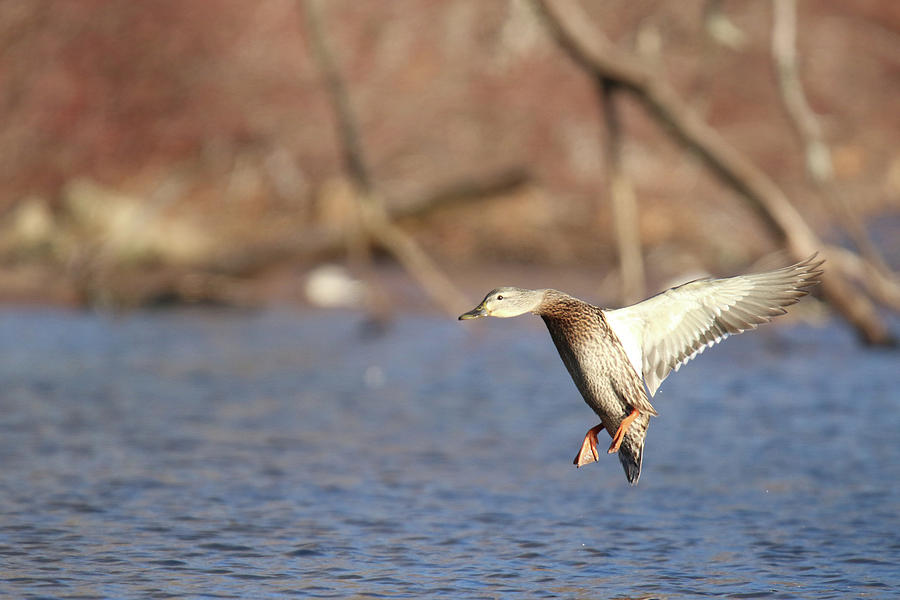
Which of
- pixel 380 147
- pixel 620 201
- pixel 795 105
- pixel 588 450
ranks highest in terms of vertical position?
pixel 380 147

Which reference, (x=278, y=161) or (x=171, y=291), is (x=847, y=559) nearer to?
(x=171, y=291)

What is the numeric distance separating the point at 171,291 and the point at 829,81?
1232 centimetres

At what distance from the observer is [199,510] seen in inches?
238

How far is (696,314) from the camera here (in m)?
5.36

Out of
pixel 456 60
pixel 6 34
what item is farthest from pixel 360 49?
pixel 6 34

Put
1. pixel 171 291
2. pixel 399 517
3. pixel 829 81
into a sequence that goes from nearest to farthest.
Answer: pixel 399 517 → pixel 171 291 → pixel 829 81

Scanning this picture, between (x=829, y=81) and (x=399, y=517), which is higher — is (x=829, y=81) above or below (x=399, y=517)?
above

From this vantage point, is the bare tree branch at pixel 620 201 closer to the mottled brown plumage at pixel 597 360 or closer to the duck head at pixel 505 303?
the mottled brown plumage at pixel 597 360

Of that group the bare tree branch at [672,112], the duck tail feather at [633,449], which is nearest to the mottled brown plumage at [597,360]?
the duck tail feather at [633,449]

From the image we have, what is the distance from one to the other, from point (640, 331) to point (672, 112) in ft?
16.3

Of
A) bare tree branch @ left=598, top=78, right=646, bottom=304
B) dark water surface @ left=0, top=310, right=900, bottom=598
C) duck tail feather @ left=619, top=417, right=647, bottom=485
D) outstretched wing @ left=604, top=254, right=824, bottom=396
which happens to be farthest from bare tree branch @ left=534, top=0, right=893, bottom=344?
duck tail feather @ left=619, top=417, right=647, bottom=485

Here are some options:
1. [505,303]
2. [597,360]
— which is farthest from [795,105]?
[505,303]

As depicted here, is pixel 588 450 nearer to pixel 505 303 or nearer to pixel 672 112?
pixel 505 303

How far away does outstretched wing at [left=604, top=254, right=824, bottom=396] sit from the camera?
17.2 feet
